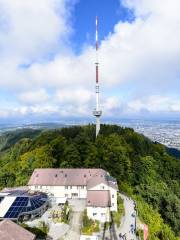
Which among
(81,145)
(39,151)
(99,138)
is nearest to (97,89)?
(99,138)

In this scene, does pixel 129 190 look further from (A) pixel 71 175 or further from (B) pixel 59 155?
(B) pixel 59 155

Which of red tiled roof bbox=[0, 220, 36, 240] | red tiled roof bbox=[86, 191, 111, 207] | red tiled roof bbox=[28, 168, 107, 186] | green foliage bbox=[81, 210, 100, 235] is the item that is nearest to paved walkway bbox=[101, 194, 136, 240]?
green foliage bbox=[81, 210, 100, 235]

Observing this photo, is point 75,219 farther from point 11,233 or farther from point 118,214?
point 11,233

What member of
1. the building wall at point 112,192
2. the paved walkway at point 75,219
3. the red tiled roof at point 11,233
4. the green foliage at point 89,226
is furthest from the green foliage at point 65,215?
the red tiled roof at point 11,233

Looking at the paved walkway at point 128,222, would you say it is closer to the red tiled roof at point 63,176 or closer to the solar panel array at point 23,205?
the red tiled roof at point 63,176

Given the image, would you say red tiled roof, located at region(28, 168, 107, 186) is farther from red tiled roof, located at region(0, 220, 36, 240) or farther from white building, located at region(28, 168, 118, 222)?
red tiled roof, located at region(0, 220, 36, 240)

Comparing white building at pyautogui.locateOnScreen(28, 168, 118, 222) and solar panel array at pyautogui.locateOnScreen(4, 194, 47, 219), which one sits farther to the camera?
white building at pyautogui.locateOnScreen(28, 168, 118, 222)
